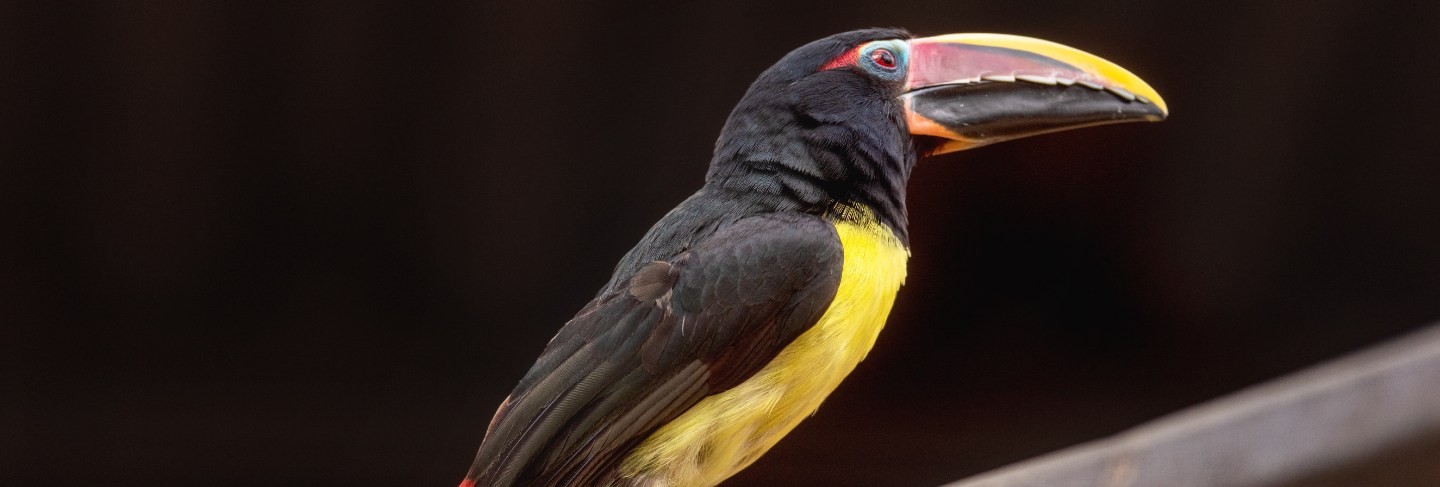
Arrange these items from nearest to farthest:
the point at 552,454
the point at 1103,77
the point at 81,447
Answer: the point at 552,454
the point at 1103,77
the point at 81,447

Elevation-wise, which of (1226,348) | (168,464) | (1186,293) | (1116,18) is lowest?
(1226,348)

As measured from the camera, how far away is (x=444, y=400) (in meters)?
4.11

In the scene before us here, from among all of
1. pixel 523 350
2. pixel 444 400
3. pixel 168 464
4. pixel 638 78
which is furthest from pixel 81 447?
pixel 638 78

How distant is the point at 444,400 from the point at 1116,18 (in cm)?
235

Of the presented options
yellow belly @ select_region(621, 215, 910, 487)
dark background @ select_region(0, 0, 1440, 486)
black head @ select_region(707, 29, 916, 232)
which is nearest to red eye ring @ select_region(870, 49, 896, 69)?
black head @ select_region(707, 29, 916, 232)

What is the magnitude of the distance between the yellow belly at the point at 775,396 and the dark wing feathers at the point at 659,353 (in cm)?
3

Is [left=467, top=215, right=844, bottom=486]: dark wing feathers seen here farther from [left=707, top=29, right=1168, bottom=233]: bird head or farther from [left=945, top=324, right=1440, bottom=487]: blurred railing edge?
[left=945, top=324, right=1440, bottom=487]: blurred railing edge

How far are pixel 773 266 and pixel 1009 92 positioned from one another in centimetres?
54

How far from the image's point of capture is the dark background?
3326mm

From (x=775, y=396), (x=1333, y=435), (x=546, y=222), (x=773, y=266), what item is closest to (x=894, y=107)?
(x=773, y=266)

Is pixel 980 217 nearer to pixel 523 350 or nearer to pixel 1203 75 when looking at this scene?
pixel 1203 75

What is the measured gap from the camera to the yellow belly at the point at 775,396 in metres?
2.00

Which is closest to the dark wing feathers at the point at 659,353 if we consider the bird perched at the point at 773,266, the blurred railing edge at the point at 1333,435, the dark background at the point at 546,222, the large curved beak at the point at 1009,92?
the bird perched at the point at 773,266

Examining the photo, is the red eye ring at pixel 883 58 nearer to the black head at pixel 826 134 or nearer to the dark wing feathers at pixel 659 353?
the black head at pixel 826 134
